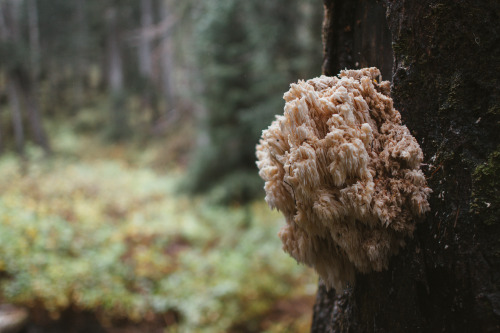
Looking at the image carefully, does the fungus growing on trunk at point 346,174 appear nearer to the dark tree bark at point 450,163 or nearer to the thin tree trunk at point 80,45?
the dark tree bark at point 450,163

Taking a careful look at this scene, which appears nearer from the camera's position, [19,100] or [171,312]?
[171,312]

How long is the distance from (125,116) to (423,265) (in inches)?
913

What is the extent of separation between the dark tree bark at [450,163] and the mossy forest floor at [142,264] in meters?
3.47

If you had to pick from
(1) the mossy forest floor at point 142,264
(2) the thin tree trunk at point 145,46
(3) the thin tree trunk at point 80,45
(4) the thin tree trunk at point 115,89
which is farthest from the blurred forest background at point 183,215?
(2) the thin tree trunk at point 145,46

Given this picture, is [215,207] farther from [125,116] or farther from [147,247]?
[125,116]

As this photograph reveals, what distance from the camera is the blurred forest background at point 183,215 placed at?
→ 5457mm

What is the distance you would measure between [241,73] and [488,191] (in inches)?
321

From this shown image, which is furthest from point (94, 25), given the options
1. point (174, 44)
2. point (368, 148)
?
point (368, 148)

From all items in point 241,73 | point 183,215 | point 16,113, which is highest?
point 16,113

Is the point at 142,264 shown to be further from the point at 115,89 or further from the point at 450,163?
the point at 115,89

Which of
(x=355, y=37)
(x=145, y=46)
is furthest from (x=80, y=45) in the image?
(x=355, y=37)

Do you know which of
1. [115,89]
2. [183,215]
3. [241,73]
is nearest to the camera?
[241,73]

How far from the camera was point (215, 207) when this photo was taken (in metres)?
9.47

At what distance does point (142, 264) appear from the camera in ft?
21.9
